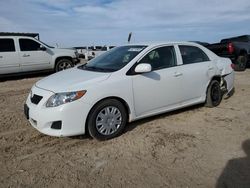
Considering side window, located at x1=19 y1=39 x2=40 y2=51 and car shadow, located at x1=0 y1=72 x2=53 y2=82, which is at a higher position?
side window, located at x1=19 y1=39 x2=40 y2=51

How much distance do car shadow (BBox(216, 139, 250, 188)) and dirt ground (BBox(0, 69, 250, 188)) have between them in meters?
0.01

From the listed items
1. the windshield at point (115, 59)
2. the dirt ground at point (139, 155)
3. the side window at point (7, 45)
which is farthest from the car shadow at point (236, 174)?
the side window at point (7, 45)

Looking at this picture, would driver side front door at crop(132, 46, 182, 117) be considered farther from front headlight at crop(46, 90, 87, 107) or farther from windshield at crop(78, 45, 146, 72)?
front headlight at crop(46, 90, 87, 107)

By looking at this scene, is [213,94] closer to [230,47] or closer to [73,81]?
[73,81]

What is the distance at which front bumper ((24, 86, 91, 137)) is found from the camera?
4363mm

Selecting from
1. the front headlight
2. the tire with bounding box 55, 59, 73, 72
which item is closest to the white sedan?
the front headlight

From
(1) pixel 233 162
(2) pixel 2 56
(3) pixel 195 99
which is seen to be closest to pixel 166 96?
(3) pixel 195 99

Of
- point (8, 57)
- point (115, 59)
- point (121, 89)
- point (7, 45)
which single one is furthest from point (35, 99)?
point (7, 45)

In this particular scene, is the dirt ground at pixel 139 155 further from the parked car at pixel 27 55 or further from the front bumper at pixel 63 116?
the parked car at pixel 27 55

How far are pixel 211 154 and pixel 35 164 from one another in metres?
2.45

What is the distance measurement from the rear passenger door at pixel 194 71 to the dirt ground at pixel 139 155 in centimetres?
47

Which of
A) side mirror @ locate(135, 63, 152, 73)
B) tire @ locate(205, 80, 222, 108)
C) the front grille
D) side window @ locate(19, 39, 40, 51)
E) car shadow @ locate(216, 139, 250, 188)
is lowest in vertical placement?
car shadow @ locate(216, 139, 250, 188)

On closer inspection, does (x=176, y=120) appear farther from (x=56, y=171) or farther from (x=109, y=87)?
(x=56, y=171)

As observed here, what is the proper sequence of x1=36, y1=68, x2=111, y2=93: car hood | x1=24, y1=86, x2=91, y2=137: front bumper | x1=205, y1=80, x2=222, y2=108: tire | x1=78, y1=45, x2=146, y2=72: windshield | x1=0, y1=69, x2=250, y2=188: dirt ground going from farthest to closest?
x1=205, y1=80, x2=222, y2=108: tire < x1=78, y1=45, x2=146, y2=72: windshield < x1=36, y1=68, x2=111, y2=93: car hood < x1=24, y1=86, x2=91, y2=137: front bumper < x1=0, y1=69, x2=250, y2=188: dirt ground
